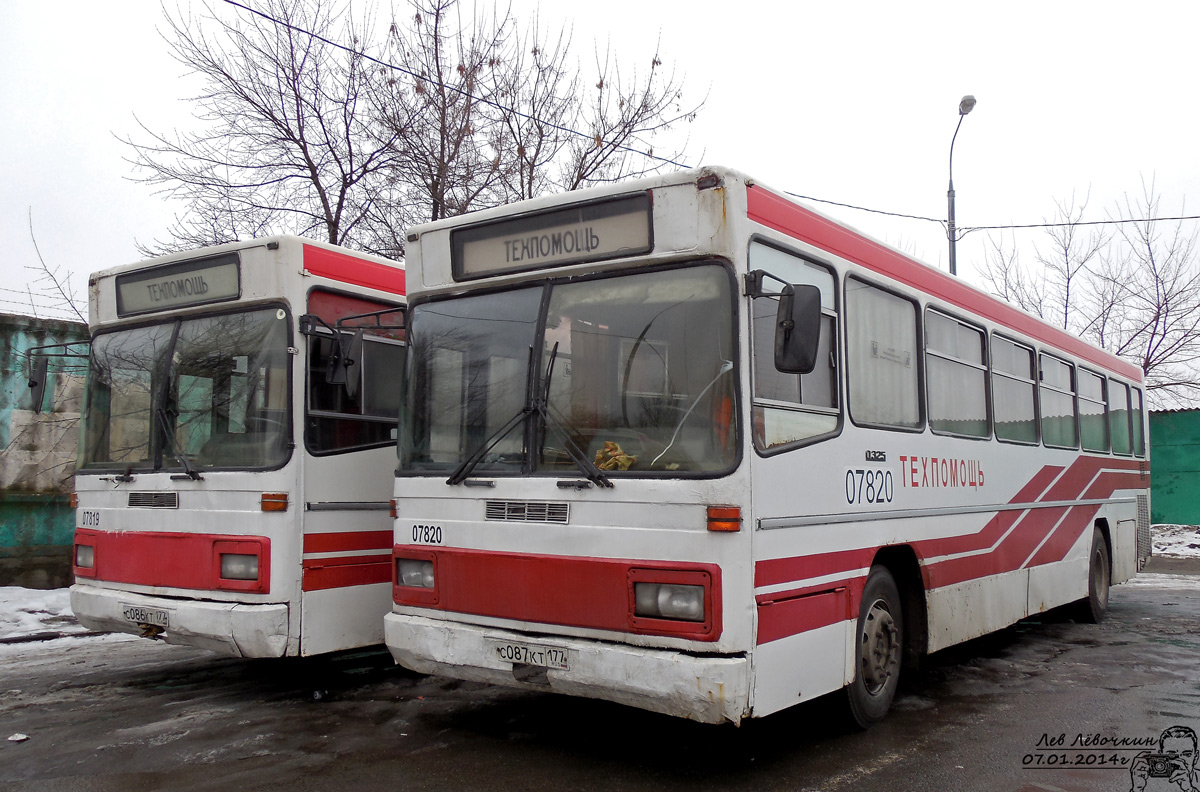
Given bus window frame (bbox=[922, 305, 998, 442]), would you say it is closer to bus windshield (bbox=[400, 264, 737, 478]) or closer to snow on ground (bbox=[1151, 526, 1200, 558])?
bus windshield (bbox=[400, 264, 737, 478])

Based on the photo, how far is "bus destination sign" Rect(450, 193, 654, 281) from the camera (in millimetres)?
5164

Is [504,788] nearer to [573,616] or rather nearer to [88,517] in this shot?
[573,616]

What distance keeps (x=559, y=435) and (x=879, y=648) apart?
256 cm

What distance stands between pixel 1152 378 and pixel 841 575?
23473 millimetres

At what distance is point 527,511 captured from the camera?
17.4ft

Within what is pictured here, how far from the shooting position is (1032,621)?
11.1 metres

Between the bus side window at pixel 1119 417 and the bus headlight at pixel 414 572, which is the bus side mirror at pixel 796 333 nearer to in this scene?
the bus headlight at pixel 414 572

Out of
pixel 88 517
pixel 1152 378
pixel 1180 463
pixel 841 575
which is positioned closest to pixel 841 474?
pixel 841 575

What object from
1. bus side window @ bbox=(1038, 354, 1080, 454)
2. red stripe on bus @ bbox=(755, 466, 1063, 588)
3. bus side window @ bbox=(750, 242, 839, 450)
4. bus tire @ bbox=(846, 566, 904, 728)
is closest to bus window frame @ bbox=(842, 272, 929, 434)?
bus side window @ bbox=(750, 242, 839, 450)

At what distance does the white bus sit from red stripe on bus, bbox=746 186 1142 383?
2.73 m

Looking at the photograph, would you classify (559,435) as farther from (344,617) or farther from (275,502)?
(344,617)

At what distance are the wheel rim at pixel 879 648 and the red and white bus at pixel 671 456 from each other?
0.06ft

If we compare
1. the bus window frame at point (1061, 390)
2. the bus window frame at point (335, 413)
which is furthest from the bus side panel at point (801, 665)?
the bus window frame at point (1061, 390)

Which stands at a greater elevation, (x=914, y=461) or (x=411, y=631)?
(x=914, y=461)
